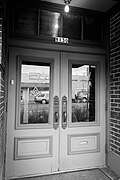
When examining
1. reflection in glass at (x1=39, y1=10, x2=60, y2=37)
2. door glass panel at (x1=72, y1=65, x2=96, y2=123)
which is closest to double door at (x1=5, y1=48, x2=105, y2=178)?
door glass panel at (x1=72, y1=65, x2=96, y2=123)

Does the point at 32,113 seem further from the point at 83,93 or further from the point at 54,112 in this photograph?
the point at 83,93

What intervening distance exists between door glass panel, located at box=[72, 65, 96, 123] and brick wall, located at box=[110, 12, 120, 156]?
324mm

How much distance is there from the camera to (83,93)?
280cm

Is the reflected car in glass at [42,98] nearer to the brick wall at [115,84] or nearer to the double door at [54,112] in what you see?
the double door at [54,112]

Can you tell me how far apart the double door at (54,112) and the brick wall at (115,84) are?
18cm

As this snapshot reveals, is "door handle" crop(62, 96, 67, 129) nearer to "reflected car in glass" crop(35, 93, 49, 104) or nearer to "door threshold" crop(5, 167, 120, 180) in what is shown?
"reflected car in glass" crop(35, 93, 49, 104)

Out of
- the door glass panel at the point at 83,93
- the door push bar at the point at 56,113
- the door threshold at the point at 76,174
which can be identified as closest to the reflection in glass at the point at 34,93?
the door push bar at the point at 56,113

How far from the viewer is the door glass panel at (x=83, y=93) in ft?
9.03

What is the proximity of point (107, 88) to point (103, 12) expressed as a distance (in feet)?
4.48

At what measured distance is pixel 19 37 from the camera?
2.48 m

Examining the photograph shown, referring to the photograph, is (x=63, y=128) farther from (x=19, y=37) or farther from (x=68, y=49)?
(x=19, y=37)

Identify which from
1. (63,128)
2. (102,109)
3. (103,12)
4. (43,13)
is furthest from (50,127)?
(103,12)

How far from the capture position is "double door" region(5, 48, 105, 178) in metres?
2.46

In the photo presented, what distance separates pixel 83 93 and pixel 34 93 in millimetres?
857
